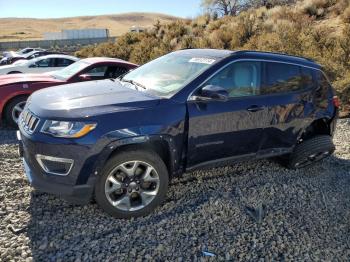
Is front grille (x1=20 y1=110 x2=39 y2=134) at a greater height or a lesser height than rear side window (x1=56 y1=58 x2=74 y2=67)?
greater

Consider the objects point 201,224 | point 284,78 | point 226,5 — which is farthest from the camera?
point 226,5

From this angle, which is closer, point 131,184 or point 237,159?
point 131,184

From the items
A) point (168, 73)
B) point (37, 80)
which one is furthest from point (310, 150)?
point (37, 80)

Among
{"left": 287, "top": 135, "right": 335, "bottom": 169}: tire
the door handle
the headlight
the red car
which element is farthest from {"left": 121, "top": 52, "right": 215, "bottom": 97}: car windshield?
the red car

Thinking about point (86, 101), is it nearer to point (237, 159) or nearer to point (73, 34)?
point (237, 159)

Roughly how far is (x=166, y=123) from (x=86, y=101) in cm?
86

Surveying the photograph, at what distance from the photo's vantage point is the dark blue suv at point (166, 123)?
3432mm

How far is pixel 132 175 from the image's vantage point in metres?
3.68

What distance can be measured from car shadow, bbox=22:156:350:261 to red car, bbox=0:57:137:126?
2.95 meters

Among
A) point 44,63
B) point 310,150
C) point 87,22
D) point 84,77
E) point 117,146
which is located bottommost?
point 310,150

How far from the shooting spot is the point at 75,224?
11.9 feet

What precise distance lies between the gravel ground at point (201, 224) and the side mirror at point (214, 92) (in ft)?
3.94

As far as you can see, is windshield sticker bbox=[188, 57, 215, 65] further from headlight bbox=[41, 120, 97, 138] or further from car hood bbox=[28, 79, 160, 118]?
headlight bbox=[41, 120, 97, 138]

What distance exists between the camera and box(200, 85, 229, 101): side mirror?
3.80 m
